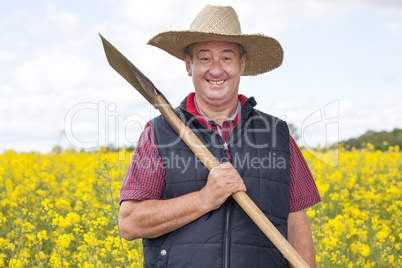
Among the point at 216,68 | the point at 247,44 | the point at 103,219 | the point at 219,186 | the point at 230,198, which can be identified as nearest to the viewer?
the point at 219,186

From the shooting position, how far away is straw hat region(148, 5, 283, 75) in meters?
2.39

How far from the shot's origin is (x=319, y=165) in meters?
6.92

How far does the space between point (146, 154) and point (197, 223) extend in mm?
422

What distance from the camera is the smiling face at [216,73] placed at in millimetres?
2375

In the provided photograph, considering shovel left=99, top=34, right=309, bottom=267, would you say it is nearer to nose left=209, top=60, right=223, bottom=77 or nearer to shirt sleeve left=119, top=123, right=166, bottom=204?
shirt sleeve left=119, top=123, right=166, bottom=204

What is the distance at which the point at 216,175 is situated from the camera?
6.89 ft

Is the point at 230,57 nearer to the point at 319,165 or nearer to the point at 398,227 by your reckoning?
the point at 398,227

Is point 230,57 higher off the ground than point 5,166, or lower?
higher

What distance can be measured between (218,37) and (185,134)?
0.53m

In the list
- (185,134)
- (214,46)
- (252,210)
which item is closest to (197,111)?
(185,134)

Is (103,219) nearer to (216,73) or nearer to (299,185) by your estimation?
(299,185)

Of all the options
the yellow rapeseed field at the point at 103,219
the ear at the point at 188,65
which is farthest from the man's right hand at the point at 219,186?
the yellow rapeseed field at the point at 103,219

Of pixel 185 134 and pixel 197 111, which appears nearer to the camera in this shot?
pixel 185 134

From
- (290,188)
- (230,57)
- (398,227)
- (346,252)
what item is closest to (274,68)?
(230,57)
